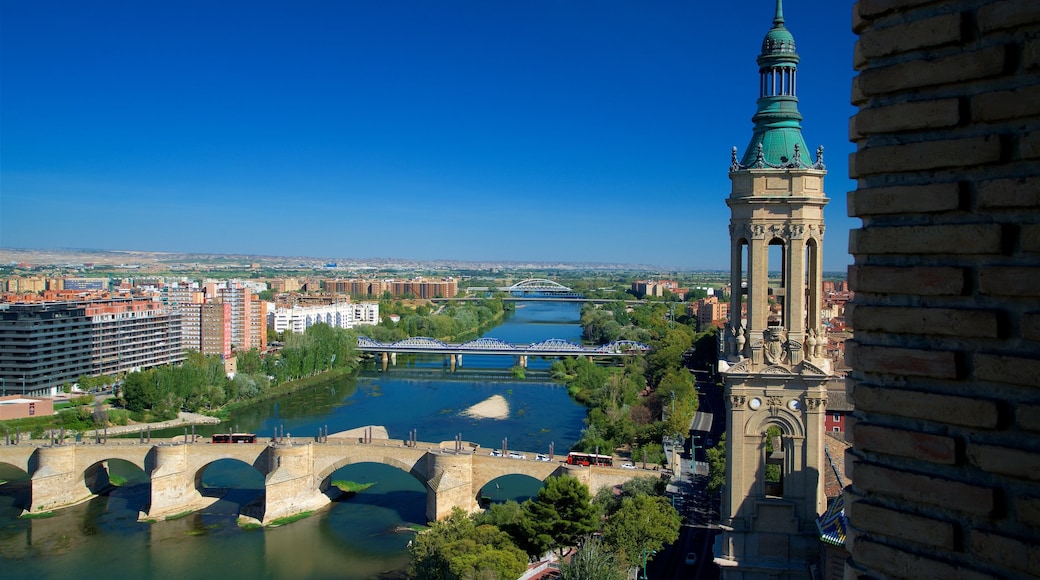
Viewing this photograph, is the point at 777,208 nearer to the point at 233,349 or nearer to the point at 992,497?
the point at 992,497

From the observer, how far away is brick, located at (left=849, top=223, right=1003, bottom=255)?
73.1 inches

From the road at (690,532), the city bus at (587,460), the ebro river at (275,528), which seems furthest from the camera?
the city bus at (587,460)

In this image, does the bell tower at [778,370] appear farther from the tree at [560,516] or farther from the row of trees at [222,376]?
the row of trees at [222,376]

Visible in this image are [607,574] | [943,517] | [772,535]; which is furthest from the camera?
[607,574]

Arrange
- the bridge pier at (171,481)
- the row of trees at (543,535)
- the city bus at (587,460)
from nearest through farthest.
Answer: the row of trees at (543,535), the city bus at (587,460), the bridge pier at (171,481)

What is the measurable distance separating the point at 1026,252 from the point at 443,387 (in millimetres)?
36204

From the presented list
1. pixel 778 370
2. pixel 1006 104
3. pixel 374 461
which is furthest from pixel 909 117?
pixel 374 461

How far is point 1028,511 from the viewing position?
1782mm

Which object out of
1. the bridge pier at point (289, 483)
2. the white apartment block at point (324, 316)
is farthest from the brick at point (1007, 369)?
the white apartment block at point (324, 316)

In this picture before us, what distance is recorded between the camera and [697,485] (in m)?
19.1

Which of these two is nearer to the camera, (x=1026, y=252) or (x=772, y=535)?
(x=1026, y=252)

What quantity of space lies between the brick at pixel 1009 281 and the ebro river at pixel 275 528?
14559 mm

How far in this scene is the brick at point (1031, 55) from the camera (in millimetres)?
1772

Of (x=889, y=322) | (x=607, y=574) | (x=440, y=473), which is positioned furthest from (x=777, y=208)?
(x=440, y=473)
